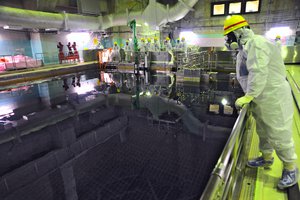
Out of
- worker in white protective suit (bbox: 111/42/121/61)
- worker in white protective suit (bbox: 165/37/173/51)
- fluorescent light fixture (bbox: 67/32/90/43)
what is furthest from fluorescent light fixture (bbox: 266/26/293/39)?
fluorescent light fixture (bbox: 67/32/90/43)

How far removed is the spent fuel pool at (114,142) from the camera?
1.87 metres

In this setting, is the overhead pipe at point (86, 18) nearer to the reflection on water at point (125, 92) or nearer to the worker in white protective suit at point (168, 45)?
the worker in white protective suit at point (168, 45)

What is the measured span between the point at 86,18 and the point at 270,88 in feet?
30.3

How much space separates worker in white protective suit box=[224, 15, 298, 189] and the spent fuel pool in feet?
2.56

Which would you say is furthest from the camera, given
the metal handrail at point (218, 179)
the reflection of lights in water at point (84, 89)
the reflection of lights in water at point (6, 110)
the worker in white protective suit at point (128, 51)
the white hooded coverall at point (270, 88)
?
the worker in white protective suit at point (128, 51)

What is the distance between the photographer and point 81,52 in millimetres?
10031

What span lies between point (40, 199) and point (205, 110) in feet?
9.31

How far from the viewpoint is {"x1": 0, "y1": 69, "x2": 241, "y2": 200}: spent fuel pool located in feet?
6.13

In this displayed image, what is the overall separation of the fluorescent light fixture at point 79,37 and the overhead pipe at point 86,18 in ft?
5.16

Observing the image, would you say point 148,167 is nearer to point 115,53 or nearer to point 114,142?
point 114,142

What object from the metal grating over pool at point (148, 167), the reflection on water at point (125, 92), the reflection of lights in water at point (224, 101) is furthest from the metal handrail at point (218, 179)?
the reflection of lights in water at point (224, 101)

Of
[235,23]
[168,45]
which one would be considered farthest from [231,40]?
[168,45]

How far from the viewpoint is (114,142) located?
276 cm

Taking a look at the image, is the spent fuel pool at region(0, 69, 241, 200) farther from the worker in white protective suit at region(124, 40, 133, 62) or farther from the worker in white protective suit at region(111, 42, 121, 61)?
the worker in white protective suit at region(111, 42, 121, 61)
